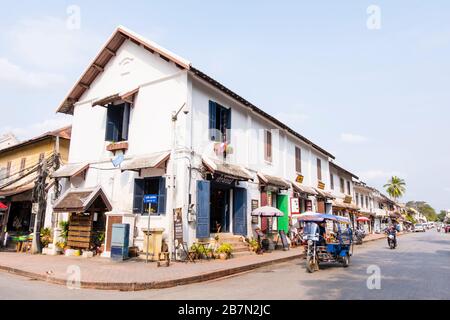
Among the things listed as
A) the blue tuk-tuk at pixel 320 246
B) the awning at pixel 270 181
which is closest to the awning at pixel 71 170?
the awning at pixel 270 181

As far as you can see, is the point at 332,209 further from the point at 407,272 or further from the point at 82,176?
the point at 82,176

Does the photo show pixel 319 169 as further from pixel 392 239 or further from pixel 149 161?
pixel 149 161

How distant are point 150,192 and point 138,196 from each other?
0.52 m

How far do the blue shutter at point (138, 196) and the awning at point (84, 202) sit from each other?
126 centimetres

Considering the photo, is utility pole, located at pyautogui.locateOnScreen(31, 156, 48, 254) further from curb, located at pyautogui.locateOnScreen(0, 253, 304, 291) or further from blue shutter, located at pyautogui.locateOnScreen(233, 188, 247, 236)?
blue shutter, located at pyautogui.locateOnScreen(233, 188, 247, 236)

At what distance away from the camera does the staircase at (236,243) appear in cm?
1456

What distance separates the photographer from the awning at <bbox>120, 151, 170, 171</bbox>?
42.2 ft

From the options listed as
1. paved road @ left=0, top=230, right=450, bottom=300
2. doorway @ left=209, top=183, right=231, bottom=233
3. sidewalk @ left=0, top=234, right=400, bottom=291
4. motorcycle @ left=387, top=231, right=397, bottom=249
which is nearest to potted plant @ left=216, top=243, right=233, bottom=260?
sidewalk @ left=0, top=234, right=400, bottom=291

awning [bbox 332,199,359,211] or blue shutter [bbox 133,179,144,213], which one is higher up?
awning [bbox 332,199,359,211]

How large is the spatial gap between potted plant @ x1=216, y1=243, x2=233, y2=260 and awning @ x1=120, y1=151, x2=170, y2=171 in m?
4.16

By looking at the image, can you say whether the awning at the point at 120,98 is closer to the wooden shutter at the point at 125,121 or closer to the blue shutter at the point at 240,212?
the wooden shutter at the point at 125,121

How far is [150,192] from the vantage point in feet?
47.1

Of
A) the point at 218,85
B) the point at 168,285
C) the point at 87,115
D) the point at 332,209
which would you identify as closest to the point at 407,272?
the point at 168,285

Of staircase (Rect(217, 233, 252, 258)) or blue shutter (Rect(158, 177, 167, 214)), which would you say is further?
staircase (Rect(217, 233, 252, 258))
